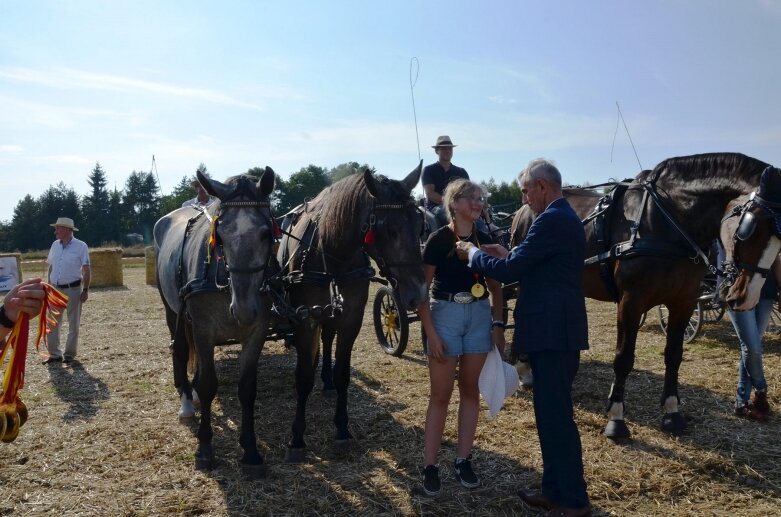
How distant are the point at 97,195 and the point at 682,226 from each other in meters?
80.3

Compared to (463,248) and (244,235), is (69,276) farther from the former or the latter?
(463,248)

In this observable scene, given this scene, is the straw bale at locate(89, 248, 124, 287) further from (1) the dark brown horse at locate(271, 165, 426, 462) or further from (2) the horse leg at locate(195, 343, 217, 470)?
(2) the horse leg at locate(195, 343, 217, 470)

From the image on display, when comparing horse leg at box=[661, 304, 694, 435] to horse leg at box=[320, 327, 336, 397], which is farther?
horse leg at box=[320, 327, 336, 397]

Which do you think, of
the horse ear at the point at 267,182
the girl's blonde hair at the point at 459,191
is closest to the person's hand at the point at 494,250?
the girl's blonde hair at the point at 459,191

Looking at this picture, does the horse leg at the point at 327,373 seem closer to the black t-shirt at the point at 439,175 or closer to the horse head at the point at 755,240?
the black t-shirt at the point at 439,175

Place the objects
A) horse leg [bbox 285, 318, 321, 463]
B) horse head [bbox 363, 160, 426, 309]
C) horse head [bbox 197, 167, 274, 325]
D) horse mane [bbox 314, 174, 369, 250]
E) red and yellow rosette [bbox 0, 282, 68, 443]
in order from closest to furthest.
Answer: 1. red and yellow rosette [bbox 0, 282, 68, 443]
2. horse head [bbox 363, 160, 426, 309]
3. horse head [bbox 197, 167, 274, 325]
4. horse mane [bbox 314, 174, 369, 250]
5. horse leg [bbox 285, 318, 321, 463]

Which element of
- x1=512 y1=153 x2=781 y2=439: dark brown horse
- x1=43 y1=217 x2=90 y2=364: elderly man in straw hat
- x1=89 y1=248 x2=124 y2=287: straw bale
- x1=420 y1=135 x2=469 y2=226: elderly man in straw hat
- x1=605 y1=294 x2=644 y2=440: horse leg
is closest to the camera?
x1=512 y1=153 x2=781 y2=439: dark brown horse

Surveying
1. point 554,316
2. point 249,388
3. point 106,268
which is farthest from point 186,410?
point 106,268

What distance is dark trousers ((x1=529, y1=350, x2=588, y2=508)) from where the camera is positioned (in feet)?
10.6

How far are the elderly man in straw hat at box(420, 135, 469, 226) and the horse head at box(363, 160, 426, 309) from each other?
287 centimetres

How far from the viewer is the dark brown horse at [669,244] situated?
4.50m

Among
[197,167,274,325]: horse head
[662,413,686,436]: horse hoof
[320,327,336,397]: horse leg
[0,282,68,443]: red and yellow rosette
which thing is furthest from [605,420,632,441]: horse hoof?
[0,282,68,443]: red and yellow rosette

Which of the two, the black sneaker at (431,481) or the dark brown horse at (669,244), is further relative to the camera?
the dark brown horse at (669,244)

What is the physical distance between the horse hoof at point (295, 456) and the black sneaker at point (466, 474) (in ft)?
4.04
